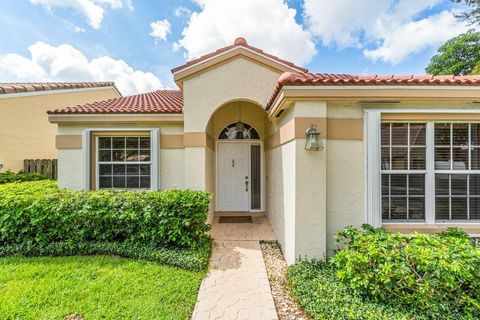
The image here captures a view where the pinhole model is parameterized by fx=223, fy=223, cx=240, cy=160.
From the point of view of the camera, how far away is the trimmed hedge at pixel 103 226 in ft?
18.5

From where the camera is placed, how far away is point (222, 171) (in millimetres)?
10188

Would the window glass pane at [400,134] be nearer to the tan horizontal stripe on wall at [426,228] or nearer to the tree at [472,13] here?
the tan horizontal stripe on wall at [426,228]

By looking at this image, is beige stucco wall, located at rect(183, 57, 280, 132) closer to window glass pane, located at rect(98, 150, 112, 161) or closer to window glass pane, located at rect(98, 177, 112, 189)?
window glass pane, located at rect(98, 150, 112, 161)

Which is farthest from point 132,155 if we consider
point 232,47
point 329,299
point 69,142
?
point 329,299

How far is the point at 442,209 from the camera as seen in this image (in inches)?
204

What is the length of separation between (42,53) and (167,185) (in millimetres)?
25292

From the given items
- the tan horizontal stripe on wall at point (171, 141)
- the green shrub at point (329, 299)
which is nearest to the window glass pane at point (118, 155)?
the tan horizontal stripe on wall at point (171, 141)

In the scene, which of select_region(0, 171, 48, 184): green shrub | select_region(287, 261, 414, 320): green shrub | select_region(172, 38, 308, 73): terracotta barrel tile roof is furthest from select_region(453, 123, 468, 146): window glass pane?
select_region(0, 171, 48, 184): green shrub

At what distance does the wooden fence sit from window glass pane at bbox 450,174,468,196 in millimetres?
16933

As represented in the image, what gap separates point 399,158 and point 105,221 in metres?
7.40

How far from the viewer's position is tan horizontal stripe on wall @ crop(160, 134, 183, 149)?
25.7 ft

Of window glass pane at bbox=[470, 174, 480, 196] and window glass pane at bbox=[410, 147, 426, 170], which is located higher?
window glass pane at bbox=[410, 147, 426, 170]

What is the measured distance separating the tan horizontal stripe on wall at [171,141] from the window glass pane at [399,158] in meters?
6.28

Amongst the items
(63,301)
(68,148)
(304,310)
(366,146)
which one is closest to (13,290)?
(63,301)
